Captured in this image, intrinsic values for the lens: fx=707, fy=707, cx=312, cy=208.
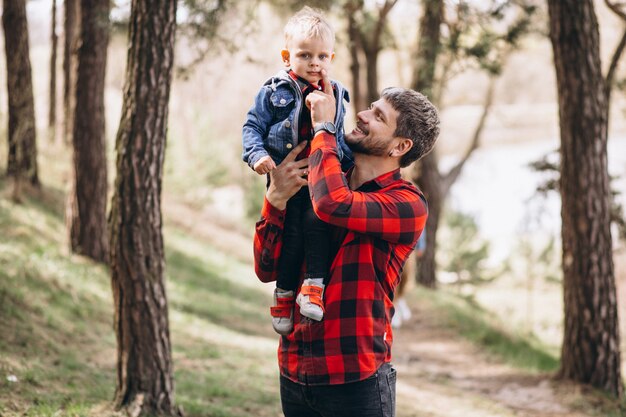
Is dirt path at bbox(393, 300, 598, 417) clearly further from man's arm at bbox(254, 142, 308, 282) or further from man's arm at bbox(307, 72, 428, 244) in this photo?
man's arm at bbox(307, 72, 428, 244)

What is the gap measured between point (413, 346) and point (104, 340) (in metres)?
4.89

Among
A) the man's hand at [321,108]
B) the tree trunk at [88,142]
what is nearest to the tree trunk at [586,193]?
the man's hand at [321,108]

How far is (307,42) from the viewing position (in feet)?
9.74

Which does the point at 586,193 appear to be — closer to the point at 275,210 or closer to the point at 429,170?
the point at 275,210

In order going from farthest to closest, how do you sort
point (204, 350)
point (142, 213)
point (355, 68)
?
point (355, 68)
point (204, 350)
point (142, 213)

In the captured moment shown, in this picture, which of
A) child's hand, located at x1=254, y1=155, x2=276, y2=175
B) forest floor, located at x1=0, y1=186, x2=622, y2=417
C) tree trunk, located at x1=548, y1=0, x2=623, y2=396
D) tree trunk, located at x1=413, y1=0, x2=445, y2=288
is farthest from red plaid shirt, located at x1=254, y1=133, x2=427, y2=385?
tree trunk, located at x1=413, y1=0, x2=445, y2=288

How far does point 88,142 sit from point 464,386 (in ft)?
19.4

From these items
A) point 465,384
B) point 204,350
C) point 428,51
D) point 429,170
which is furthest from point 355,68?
point 204,350

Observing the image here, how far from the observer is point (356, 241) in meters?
2.67

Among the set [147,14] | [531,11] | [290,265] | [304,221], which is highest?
[531,11]

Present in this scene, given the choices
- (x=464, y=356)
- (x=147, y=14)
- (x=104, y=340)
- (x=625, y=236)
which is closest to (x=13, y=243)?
(x=104, y=340)

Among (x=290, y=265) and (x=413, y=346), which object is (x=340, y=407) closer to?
(x=290, y=265)

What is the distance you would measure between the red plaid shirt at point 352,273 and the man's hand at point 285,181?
14 centimetres

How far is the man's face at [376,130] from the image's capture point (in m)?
2.71
